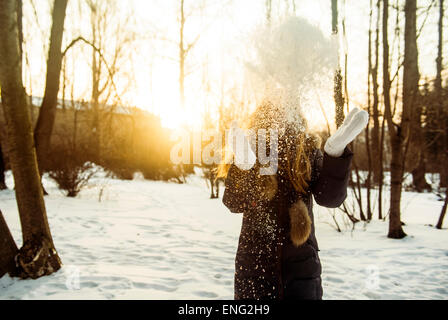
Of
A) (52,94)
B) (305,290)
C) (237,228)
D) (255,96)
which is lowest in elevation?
(237,228)

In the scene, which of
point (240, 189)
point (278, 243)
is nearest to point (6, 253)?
point (240, 189)

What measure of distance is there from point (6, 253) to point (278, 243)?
2.54m

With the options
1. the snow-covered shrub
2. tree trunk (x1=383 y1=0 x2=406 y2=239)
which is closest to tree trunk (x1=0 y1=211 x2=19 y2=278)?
tree trunk (x1=383 y1=0 x2=406 y2=239)

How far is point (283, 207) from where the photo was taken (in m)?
1.36

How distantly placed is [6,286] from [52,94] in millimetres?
4000

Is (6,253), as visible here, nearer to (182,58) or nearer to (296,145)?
(296,145)

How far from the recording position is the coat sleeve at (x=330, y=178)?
1.21 metres

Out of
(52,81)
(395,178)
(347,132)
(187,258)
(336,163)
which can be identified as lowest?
(187,258)

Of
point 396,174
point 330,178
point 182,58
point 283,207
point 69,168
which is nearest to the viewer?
point 330,178

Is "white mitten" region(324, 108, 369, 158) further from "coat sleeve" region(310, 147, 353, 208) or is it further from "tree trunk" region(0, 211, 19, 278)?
"tree trunk" region(0, 211, 19, 278)

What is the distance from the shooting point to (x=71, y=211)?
19.9ft

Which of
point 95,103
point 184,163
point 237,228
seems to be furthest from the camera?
point 95,103
